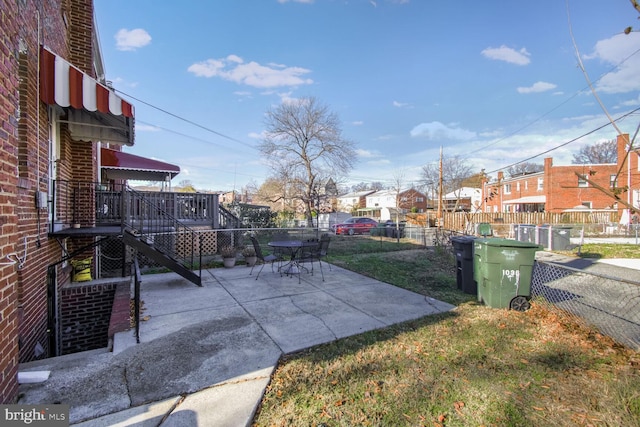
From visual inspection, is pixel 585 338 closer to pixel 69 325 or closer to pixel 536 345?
pixel 536 345

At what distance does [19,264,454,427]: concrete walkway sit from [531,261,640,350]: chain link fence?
5.85 feet

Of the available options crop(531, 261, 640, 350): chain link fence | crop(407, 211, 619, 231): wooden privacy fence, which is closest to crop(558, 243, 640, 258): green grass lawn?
crop(531, 261, 640, 350): chain link fence

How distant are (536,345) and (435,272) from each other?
4383 mm

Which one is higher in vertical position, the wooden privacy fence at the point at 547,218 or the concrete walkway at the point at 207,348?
the wooden privacy fence at the point at 547,218

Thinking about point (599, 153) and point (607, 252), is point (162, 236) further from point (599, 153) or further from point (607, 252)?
point (599, 153)

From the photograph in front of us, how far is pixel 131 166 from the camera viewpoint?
32.3 feet

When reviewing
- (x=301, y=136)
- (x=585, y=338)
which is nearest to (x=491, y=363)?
(x=585, y=338)

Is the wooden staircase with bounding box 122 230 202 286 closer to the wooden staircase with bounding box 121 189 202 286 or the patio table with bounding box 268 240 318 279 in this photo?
the wooden staircase with bounding box 121 189 202 286

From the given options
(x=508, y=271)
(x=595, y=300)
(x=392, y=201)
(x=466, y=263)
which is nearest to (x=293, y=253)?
(x=466, y=263)

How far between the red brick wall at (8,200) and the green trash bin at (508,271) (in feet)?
19.1

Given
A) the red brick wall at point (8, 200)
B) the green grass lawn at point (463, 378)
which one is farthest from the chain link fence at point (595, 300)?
the red brick wall at point (8, 200)

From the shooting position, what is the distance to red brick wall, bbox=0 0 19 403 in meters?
2.38

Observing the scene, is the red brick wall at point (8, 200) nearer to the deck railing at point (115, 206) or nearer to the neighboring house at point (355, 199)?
the deck railing at point (115, 206)

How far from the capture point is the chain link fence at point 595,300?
14.0 ft
